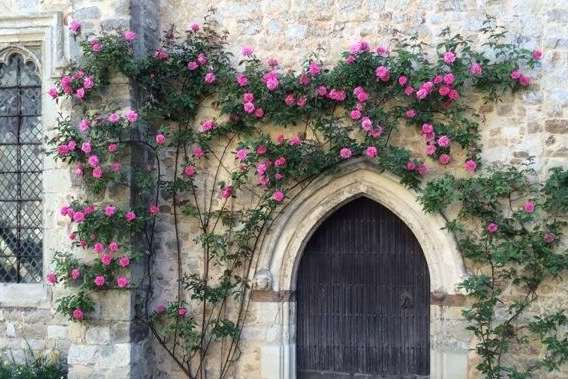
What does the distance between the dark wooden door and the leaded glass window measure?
101 inches

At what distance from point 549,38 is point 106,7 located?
3.54 metres

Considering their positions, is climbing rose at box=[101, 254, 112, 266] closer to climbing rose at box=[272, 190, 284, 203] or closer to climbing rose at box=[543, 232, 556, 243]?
climbing rose at box=[272, 190, 284, 203]

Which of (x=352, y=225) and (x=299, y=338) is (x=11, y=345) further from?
(x=352, y=225)

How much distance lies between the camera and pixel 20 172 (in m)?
6.56

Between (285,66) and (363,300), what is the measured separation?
6.74ft

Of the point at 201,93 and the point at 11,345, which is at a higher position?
the point at 201,93

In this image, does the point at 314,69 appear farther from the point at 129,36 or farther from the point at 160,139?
the point at 129,36

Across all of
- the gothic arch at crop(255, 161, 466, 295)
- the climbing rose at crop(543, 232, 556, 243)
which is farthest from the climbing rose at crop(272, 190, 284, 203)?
the climbing rose at crop(543, 232, 556, 243)

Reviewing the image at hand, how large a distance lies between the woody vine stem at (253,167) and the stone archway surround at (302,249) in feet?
0.36

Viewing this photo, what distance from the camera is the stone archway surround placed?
5410 mm

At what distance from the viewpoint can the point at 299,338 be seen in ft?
19.5

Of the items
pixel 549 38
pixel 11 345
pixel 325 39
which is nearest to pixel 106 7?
pixel 325 39

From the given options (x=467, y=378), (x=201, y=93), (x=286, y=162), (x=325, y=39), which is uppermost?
(x=325, y=39)

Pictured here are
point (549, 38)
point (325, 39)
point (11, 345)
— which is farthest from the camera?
point (11, 345)
